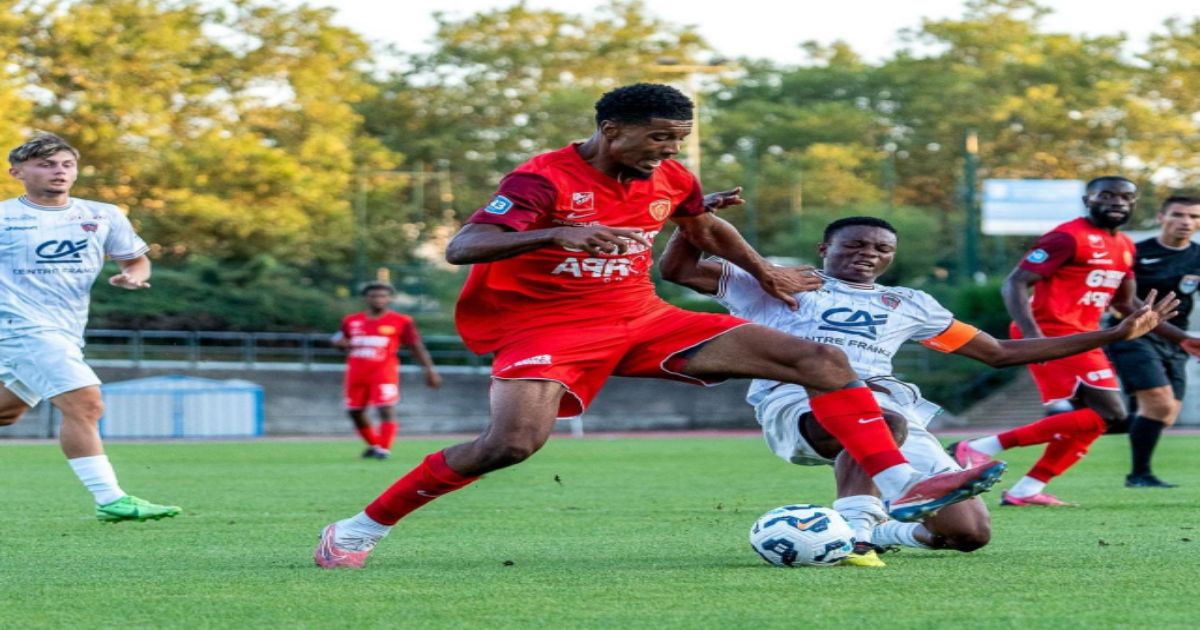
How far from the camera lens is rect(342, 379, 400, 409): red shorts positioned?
2005 cm

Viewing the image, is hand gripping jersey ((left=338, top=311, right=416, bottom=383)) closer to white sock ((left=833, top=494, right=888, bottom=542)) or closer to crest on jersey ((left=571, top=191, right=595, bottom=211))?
white sock ((left=833, top=494, right=888, bottom=542))

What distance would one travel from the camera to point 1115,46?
55594 millimetres

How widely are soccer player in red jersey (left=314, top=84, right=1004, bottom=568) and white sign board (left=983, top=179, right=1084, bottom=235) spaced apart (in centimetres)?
3792

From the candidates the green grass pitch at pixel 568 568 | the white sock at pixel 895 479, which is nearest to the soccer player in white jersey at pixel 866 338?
the green grass pitch at pixel 568 568

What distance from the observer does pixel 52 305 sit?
893cm

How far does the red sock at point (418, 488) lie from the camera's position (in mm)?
6668

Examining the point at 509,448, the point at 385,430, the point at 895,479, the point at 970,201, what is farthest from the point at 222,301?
the point at 895,479

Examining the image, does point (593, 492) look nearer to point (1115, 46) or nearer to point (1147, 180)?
point (1147, 180)

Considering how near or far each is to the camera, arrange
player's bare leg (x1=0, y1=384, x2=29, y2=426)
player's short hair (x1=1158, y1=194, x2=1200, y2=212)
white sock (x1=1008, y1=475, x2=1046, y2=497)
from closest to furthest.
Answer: player's bare leg (x1=0, y1=384, x2=29, y2=426)
white sock (x1=1008, y1=475, x2=1046, y2=497)
player's short hair (x1=1158, y1=194, x2=1200, y2=212)

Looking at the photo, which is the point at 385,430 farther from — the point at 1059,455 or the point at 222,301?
the point at 222,301

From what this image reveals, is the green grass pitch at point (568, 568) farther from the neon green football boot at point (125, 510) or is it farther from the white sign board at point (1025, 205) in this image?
the white sign board at point (1025, 205)

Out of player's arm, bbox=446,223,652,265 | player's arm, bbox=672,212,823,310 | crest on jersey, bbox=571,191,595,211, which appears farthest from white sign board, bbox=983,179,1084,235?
player's arm, bbox=446,223,652,265

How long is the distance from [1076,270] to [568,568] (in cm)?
550

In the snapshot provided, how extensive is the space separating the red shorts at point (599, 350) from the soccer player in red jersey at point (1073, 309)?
14.1 feet
